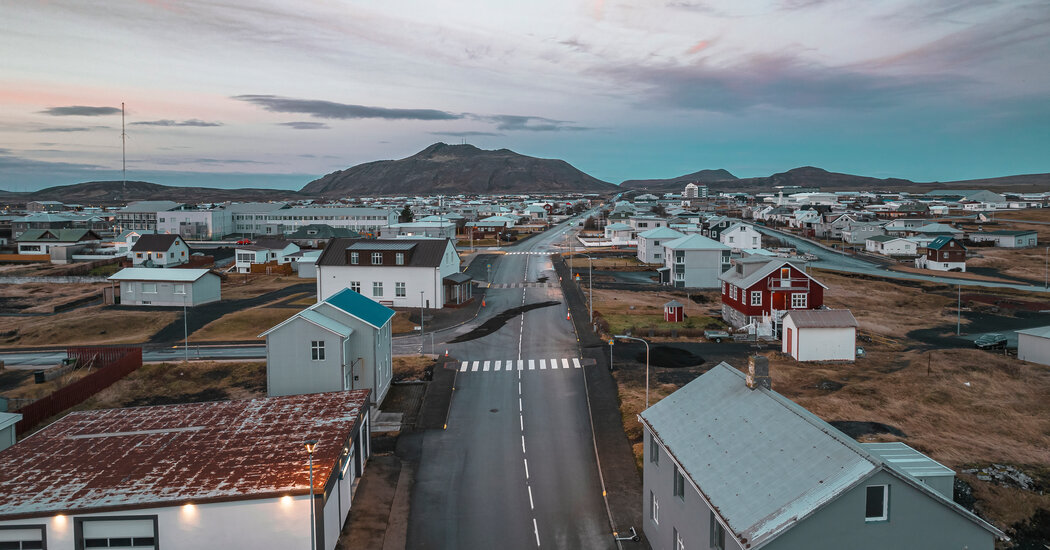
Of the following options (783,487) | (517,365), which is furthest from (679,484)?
(517,365)

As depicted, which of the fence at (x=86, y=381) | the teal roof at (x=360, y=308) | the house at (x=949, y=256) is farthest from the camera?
the house at (x=949, y=256)

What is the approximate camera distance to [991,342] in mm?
52875

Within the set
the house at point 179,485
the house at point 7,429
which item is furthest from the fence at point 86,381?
the house at point 179,485

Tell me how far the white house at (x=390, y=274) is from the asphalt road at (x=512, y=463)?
14.3 m

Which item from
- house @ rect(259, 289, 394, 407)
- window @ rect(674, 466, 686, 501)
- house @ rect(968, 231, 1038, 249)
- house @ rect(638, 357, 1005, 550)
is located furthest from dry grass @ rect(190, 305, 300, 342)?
house @ rect(968, 231, 1038, 249)

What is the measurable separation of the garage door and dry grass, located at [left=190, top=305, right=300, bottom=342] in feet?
117

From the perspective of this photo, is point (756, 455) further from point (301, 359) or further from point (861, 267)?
point (861, 267)

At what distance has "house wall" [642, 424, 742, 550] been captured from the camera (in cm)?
1858

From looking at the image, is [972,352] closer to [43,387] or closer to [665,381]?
[665,381]

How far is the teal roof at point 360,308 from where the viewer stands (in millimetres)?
39878

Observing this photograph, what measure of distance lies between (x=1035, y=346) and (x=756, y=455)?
4443 centimetres

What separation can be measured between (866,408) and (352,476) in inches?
1169

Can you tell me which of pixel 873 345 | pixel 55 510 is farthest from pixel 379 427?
pixel 873 345

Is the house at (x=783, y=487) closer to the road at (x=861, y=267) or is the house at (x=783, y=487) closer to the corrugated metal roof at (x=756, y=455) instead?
the corrugated metal roof at (x=756, y=455)
